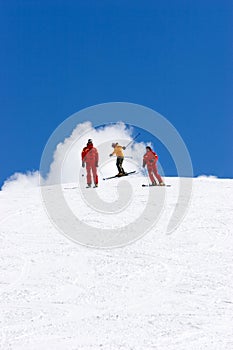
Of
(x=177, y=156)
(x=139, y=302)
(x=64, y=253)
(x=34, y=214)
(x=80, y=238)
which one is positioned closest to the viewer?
(x=139, y=302)

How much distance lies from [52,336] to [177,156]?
33.4 ft

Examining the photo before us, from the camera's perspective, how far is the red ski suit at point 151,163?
19.3 m

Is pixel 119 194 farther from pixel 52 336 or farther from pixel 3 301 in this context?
pixel 52 336

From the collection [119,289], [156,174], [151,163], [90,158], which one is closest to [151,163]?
[151,163]

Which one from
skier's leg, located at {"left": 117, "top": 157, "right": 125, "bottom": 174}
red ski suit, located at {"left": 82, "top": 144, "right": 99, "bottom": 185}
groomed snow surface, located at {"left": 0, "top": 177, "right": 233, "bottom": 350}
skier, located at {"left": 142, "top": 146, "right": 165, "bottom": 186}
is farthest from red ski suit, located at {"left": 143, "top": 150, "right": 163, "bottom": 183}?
groomed snow surface, located at {"left": 0, "top": 177, "right": 233, "bottom": 350}

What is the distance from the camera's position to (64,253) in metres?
11.3

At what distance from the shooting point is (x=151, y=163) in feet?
63.5

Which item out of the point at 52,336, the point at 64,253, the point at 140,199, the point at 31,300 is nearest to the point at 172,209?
the point at 140,199

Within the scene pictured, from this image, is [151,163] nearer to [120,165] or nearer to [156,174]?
[156,174]

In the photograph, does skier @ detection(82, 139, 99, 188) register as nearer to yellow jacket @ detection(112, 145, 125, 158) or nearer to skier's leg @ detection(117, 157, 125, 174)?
yellow jacket @ detection(112, 145, 125, 158)

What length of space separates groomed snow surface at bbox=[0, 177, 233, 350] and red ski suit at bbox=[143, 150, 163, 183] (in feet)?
16.4

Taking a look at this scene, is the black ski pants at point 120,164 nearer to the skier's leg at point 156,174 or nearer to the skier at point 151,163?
the skier at point 151,163

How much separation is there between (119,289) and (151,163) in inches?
419

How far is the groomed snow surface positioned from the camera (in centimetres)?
707
